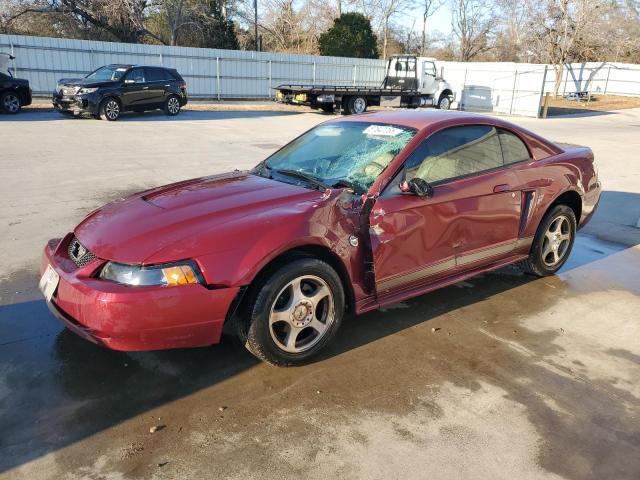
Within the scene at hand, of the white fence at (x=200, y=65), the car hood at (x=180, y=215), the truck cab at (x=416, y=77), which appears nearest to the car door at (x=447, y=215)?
the car hood at (x=180, y=215)

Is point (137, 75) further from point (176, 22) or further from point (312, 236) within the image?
point (176, 22)

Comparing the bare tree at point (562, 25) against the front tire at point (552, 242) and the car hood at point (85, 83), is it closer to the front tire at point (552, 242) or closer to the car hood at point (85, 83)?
the car hood at point (85, 83)

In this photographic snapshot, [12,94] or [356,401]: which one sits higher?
[12,94]

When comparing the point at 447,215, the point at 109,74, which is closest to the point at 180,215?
the point at 447,215

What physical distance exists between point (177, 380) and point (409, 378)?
1440mm

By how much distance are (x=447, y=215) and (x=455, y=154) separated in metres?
0.55

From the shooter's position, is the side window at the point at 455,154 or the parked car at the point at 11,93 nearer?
the side window at the point at 455,154

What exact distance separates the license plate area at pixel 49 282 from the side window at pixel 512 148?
354cm

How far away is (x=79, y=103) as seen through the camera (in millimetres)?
16547

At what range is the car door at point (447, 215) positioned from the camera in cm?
374

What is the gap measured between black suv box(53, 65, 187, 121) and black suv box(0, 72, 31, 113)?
114cm

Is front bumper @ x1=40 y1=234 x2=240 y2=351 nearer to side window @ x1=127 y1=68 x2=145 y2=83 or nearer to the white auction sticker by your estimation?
the white auction sticker

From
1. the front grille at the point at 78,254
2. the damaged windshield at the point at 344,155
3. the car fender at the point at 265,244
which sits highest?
the damaged windshield at the point at 344,155

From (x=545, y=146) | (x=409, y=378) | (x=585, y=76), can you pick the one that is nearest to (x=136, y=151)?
(x=545, y=146)
